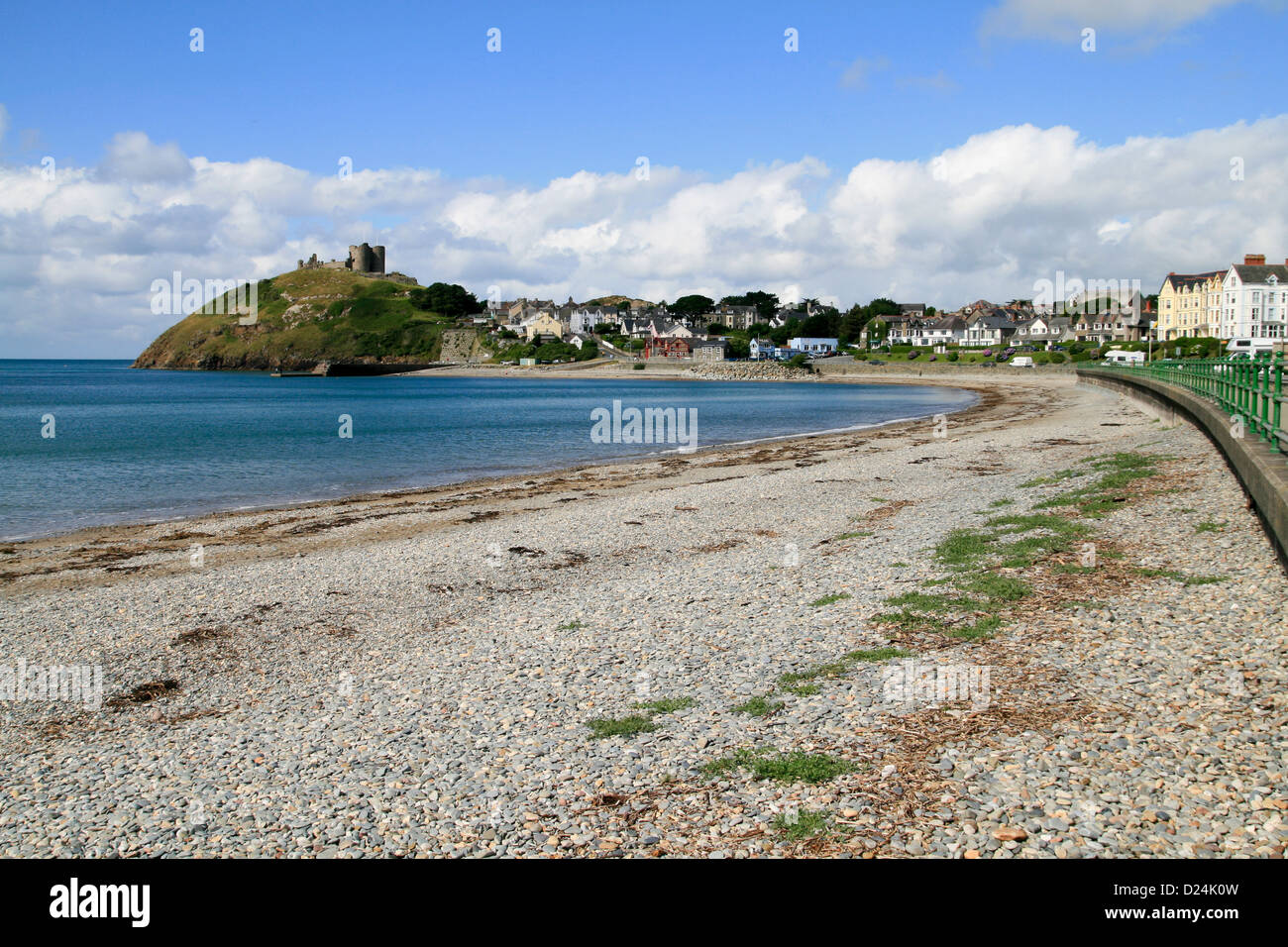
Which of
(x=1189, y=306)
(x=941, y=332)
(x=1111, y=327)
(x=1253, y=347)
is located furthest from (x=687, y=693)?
(x=941, y=332)

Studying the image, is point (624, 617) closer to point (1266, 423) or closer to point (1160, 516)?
point (1160, 516)

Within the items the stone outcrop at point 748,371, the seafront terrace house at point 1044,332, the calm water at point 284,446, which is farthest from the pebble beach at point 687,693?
the seafront terrace house at point 1044,332

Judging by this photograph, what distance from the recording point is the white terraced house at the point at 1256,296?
103875 millimetres

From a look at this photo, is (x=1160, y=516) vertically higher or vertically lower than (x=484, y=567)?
higher

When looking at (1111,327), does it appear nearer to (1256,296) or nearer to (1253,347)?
(1256,296)

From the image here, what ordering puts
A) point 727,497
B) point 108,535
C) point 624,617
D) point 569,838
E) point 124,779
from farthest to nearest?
point 727,497, point 108,535, point 624,617, point 124,779, point 569,838

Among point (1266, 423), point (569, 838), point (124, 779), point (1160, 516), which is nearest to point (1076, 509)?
point (1160, 516)

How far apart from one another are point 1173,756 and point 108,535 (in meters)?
21.9

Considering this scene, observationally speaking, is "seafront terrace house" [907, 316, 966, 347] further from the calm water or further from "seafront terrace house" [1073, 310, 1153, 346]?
the calm water

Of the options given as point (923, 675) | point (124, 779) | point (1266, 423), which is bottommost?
point (124, 779)

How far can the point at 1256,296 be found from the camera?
347 ft

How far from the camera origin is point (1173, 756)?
6.25 metres

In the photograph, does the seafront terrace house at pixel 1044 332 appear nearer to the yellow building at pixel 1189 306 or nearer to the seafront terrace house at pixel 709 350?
the yellow building at pixel 1189 306

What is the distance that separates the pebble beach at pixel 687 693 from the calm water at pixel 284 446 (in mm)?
10195
